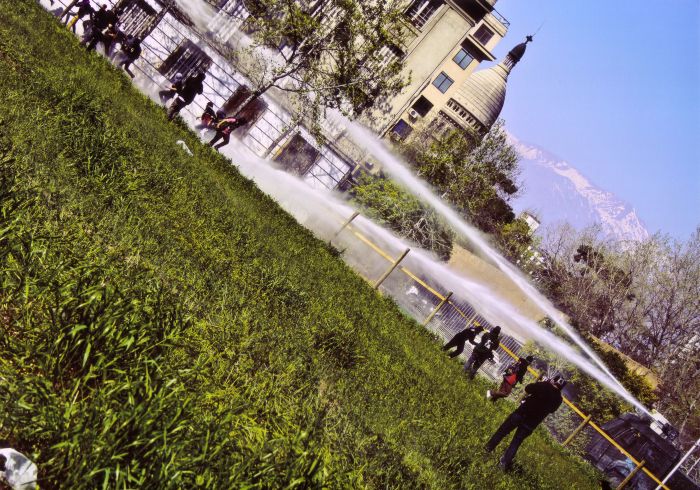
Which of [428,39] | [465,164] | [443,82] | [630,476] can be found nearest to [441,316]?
[630,476]

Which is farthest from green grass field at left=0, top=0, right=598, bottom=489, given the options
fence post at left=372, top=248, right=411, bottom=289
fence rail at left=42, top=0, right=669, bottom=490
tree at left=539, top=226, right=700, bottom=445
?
tree at left=539, top=226, right=700, bottom=445

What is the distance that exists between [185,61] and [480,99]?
44.0m

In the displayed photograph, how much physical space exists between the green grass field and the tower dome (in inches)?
2202

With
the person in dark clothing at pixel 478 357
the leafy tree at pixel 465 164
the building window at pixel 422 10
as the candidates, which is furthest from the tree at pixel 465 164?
the person in dark clothing at pixel 478 357

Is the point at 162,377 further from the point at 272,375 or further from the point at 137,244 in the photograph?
the point at 137,244

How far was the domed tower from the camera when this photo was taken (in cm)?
6302

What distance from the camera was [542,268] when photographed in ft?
181

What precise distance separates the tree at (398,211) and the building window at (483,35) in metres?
36.6

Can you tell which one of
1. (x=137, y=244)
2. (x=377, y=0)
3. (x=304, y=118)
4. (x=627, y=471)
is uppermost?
(x=377, y=0)

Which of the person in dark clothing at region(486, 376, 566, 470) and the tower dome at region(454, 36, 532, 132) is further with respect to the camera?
the tower dome at region(454, 36, 532, 132)

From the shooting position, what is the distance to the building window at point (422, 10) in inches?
1790

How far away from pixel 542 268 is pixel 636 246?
9.36m

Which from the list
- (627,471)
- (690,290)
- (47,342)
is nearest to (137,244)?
(47,342)

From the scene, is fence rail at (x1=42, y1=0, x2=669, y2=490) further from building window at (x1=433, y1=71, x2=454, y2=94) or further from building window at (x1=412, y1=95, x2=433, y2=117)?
building window at (x1=433, y1=71, x2=454, y2=94)
